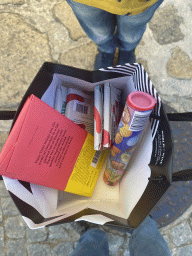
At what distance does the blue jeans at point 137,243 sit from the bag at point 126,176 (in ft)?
1.04

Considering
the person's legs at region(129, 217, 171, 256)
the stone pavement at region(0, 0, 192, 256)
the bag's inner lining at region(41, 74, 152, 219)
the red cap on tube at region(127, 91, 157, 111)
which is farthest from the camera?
the stone pavement at region(0, 0, 192, 256)

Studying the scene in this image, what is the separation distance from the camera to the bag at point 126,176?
0.55 metres

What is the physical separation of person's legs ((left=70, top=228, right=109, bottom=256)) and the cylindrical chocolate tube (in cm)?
35

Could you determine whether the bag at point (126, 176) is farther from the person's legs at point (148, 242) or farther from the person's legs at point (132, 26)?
the person's legs at point (148, 242)

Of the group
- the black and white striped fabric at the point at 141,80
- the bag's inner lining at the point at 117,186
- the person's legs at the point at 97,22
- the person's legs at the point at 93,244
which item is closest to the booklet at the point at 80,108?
the bag's inner lining at the point at 117,186

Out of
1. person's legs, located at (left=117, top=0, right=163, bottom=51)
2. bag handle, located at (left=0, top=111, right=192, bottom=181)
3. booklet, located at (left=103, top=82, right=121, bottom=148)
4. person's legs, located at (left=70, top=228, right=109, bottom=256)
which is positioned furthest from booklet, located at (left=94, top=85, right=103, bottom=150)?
person's legs, located at (left=70, top=228, right=109, bottom=256)

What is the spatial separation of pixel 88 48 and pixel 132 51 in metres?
0.29

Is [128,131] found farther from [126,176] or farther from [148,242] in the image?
[148,242]

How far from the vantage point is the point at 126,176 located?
2.38ft

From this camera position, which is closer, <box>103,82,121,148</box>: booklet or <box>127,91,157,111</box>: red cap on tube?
<box>127,91,157,111</box>: red cap on tube

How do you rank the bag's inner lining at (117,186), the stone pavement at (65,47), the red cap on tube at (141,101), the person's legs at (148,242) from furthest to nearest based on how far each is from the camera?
the stone pavement at (65,47)
the person's legs at (148,242)
the bag's inner lining at (117,186)
the red cap on tube at (141,101)

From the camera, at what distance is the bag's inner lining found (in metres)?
0.63

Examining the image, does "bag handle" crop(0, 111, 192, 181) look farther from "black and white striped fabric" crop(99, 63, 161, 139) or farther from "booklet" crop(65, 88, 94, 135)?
"booklet" crop(65, 88, 94, 135)

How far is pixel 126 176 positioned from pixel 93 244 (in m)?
0.41
